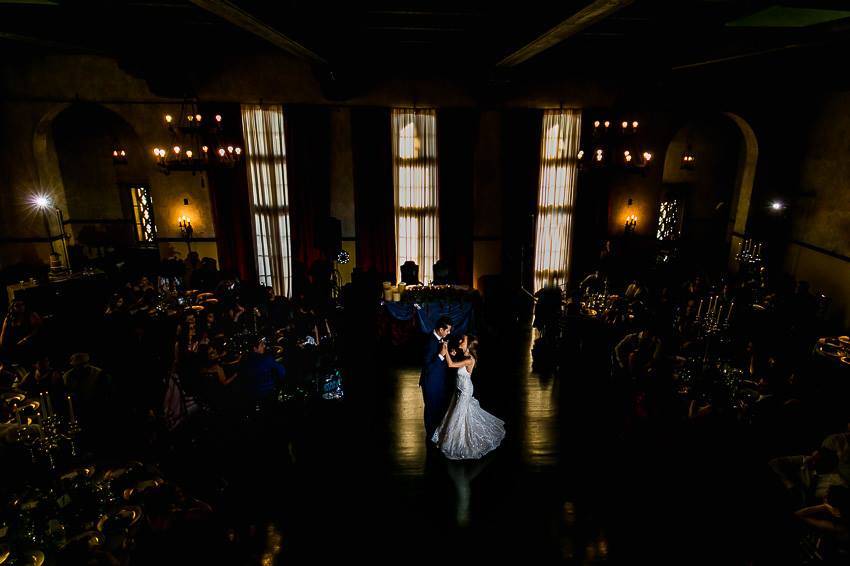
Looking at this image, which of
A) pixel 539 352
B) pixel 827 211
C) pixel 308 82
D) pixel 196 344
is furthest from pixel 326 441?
pixel 827 211

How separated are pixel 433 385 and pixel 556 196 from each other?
6375mm

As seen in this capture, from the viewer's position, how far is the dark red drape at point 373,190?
936 centimetres

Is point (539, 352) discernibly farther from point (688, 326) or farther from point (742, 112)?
point (742, 112)

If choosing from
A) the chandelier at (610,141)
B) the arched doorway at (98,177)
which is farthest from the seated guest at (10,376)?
the arched doorway at (98,177)

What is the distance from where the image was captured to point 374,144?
9.46 metres

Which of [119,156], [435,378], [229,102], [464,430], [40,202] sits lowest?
[464,430]

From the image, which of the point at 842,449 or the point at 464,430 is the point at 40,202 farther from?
the point at 842,449

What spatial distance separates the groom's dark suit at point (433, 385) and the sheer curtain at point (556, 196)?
583cm

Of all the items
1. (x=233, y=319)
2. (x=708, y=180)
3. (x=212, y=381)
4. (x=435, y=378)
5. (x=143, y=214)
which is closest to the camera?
(x=212, y=381)

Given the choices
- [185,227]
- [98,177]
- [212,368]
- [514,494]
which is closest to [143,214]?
[98,177]

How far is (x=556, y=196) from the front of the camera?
1015 centimetres

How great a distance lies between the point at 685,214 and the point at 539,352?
7.76 metres

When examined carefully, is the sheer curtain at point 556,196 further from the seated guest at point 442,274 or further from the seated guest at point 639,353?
the seated guest at point 639,353

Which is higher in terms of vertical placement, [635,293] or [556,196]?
[556,196]
